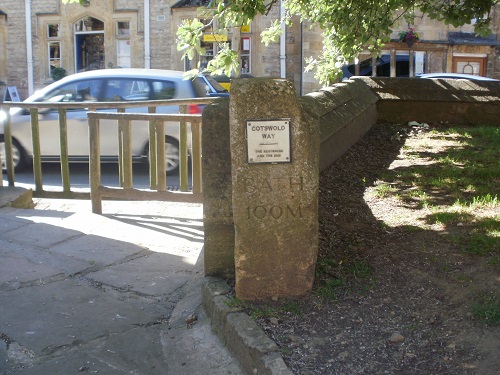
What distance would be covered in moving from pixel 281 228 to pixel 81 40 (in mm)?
24795

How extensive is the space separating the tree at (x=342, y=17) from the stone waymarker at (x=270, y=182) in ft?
7.49

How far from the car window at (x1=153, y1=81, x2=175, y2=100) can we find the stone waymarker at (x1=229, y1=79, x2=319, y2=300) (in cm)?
720

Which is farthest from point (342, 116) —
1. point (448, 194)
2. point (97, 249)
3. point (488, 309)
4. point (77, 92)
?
point (77, 92)

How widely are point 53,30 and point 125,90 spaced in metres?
17.5

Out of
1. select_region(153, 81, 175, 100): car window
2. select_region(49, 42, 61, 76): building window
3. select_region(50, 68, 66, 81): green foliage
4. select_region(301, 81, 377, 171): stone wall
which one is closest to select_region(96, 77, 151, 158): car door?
select_region(153, 81, 175, 100): car window

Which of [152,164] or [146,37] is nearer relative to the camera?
[152,164]

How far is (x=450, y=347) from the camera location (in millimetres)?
3488

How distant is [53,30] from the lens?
2706 cm

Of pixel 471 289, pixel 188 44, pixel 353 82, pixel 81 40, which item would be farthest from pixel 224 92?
pixel 81 40

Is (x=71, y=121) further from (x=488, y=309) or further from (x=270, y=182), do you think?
(x=488, y=309)

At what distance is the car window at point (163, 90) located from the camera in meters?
11.1

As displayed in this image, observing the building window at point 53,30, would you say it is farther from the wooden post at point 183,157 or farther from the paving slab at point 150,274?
the paving slab at point 150,274

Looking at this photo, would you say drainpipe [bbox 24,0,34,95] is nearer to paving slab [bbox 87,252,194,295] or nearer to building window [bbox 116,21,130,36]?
building window [bbox 116,21,130,36]

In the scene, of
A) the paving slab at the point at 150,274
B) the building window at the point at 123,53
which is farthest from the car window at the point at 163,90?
the building window at the point at 123,53
